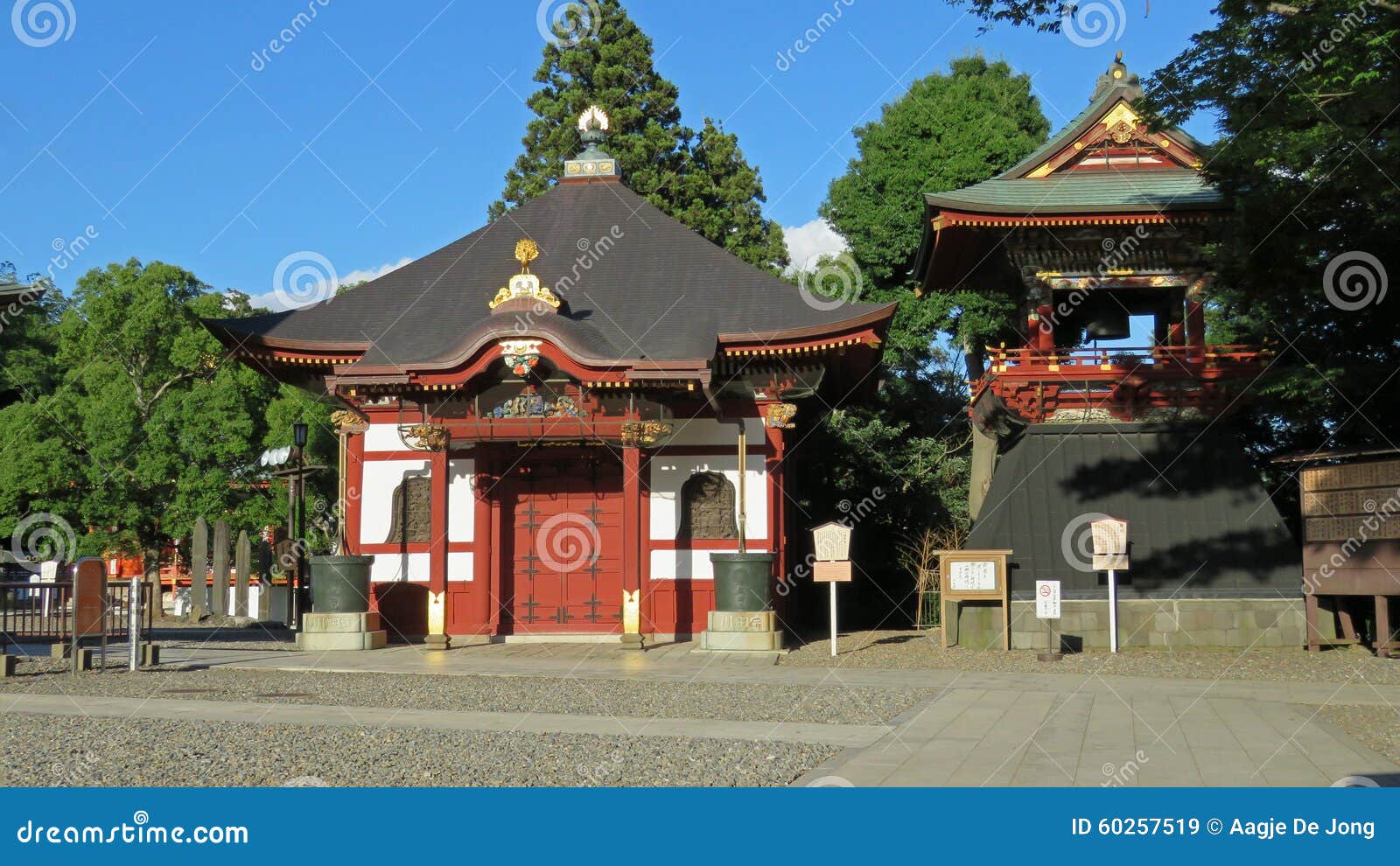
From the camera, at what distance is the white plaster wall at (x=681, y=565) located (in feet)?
71.1

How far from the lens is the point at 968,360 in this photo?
3531 cm

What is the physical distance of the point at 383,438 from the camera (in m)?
22.1

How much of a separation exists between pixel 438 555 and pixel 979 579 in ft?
27.9

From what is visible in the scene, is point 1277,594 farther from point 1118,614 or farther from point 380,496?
point 380,496

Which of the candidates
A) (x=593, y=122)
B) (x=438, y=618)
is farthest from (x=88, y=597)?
(x=593, y=122)

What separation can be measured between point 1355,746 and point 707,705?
569 centimetres

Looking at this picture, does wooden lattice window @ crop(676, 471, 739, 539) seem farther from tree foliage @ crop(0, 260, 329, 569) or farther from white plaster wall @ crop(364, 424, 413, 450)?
tree foliage @ crop(0, 260, 329, 569)

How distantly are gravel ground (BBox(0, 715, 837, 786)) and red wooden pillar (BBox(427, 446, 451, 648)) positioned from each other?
9559 mm

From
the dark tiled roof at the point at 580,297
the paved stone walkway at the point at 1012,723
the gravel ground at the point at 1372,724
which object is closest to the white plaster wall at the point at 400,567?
the dark tiled roof at the point at 580,297

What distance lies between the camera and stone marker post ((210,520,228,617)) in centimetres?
3222

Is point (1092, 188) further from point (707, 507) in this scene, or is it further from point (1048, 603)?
point (707, 507)

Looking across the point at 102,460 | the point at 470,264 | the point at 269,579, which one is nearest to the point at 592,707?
the point at 470,264

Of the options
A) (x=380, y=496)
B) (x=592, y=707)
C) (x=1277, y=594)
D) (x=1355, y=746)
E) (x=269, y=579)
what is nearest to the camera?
(x=1355, y=746)

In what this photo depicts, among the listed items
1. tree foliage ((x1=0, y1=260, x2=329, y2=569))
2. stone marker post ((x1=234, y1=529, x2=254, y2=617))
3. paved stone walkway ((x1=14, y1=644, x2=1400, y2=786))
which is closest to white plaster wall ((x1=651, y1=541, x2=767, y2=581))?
paved stone walkway ((x1=14, y1=644, x2=1400, y2=786))
